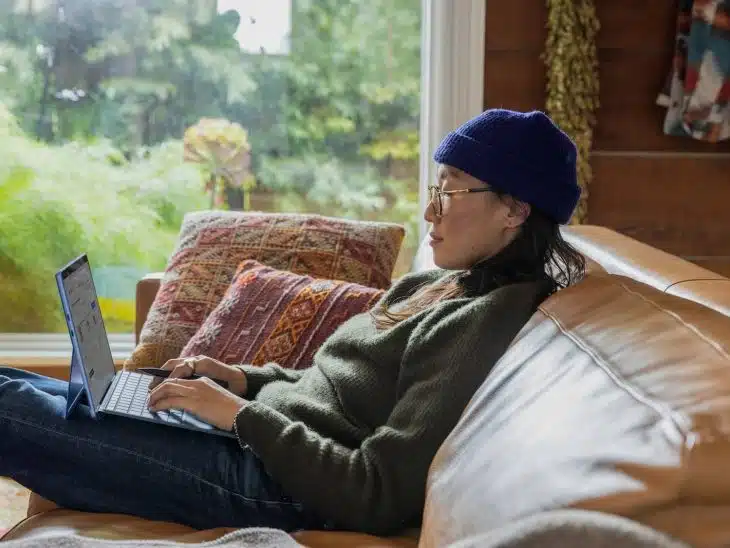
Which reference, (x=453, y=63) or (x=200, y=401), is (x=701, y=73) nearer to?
(x=453, y=63)

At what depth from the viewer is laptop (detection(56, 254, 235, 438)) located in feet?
5.05

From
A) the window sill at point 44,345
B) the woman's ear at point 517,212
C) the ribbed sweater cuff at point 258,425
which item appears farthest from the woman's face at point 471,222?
the window sill at point 44,345

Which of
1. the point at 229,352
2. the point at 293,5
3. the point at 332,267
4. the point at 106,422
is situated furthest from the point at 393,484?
the point at 293,5

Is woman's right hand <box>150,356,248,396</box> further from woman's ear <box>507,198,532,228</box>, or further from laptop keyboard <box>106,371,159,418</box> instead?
woman's ear <box>507,198,532,228</box>

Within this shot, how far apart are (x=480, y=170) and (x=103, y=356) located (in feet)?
2.45

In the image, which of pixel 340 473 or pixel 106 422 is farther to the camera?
pixel 106 422

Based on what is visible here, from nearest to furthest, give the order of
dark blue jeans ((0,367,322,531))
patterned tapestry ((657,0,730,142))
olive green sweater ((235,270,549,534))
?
1. olive green sweater ((235,270,549,534))
2. dark blue jeans ((0,367,322,531))
3. patterned tapestry ((657,0,730,142))

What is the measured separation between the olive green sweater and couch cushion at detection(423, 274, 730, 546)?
0.09 m

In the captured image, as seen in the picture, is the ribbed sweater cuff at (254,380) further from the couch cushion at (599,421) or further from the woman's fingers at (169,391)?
the couch cushion at (599,421)

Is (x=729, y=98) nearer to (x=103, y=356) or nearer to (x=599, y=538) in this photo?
(x=103, y=356)

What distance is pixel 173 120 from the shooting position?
11.1ft

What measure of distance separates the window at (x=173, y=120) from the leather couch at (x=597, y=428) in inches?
78.0

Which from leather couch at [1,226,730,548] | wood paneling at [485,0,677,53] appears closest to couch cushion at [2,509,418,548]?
leather couch at [1,226,730,548]

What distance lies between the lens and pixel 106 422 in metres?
1.57
